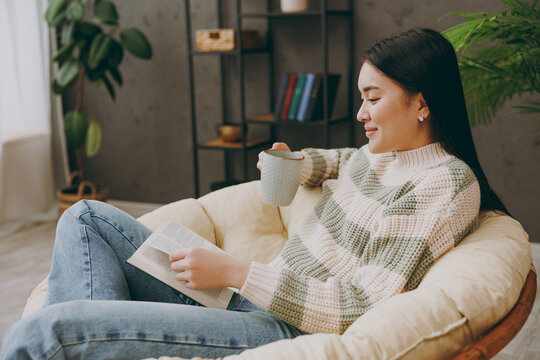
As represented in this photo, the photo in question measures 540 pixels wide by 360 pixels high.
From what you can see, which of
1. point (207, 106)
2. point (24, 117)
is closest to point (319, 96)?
point (207, 106)

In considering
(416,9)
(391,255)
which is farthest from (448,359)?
(416,9)

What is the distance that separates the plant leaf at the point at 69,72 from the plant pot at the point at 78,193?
0.60m

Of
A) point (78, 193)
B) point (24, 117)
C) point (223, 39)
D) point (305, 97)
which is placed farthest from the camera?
point (24, 117)

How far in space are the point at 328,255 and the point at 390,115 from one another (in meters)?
0.34

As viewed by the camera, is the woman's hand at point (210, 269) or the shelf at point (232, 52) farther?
the shelf at point (232, 52)

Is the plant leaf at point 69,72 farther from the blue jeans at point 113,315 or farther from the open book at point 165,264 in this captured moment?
the open book at point 165,264

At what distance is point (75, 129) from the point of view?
3316mm

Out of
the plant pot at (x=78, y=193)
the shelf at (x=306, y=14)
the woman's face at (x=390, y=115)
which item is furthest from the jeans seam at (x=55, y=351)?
the plant pot at (x=78, y=193)

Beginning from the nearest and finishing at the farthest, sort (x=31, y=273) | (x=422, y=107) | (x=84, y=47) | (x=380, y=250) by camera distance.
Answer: (x=380, y=250), (x=422, y=107), (x=31, y=273), (x=84, y=47)

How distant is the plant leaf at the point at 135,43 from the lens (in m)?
3.18

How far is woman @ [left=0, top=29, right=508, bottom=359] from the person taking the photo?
41.8 inches

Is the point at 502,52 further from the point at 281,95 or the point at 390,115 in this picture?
the point at 281,95

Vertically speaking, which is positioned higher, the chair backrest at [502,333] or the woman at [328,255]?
the woman at [328,255]

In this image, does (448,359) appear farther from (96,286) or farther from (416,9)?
(416,9)
